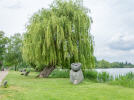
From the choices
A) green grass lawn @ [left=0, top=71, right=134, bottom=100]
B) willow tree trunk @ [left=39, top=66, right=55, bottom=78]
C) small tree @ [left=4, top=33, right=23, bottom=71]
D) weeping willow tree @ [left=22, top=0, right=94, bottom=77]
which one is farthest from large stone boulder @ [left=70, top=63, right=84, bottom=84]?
small tree @ [left=4, top=33, right=23, bottom=71]

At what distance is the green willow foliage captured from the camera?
34.9 ft

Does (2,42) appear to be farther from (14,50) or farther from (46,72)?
(46,72)

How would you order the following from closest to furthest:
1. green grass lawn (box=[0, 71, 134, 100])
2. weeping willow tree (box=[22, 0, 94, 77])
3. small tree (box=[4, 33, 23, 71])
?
green grass lawn (box=[0, 71, 134, 100]) → weeping willow tree (box=[22, 0, 94, 77]) → small tree (box=[4, 33, 23, 71])

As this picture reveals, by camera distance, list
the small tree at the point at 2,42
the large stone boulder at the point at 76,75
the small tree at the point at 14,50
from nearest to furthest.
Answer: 1. the large stone boulder at the point at 76,75
2. the small tree at the point at 2,42
3. the small tree at the point at 14,50

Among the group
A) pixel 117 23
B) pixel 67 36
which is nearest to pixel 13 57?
pixel 67 36

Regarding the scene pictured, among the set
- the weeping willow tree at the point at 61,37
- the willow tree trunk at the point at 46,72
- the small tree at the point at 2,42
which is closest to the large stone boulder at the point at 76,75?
the weeping willow tree at the point at 61,37

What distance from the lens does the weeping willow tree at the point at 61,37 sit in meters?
10.6

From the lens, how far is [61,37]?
10469mm

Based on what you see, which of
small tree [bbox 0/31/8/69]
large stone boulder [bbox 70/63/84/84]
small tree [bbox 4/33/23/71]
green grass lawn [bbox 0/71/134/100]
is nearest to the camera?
green grass lawn [bbox 0/71/134/100]

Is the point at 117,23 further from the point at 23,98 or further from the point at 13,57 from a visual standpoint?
the point at 13,57

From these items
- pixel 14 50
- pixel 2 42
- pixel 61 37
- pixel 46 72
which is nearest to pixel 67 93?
pixel 61 37

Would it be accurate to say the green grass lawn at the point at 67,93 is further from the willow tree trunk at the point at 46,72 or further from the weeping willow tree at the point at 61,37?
the willow tree trunk at the point at 46,72

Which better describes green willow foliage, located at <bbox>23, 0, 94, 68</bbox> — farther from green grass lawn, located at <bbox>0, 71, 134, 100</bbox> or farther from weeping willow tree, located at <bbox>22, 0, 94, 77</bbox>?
green grass lawn, located at <bbox>0, 71, 134, 100</bbox>

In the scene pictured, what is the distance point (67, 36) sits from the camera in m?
11.2
